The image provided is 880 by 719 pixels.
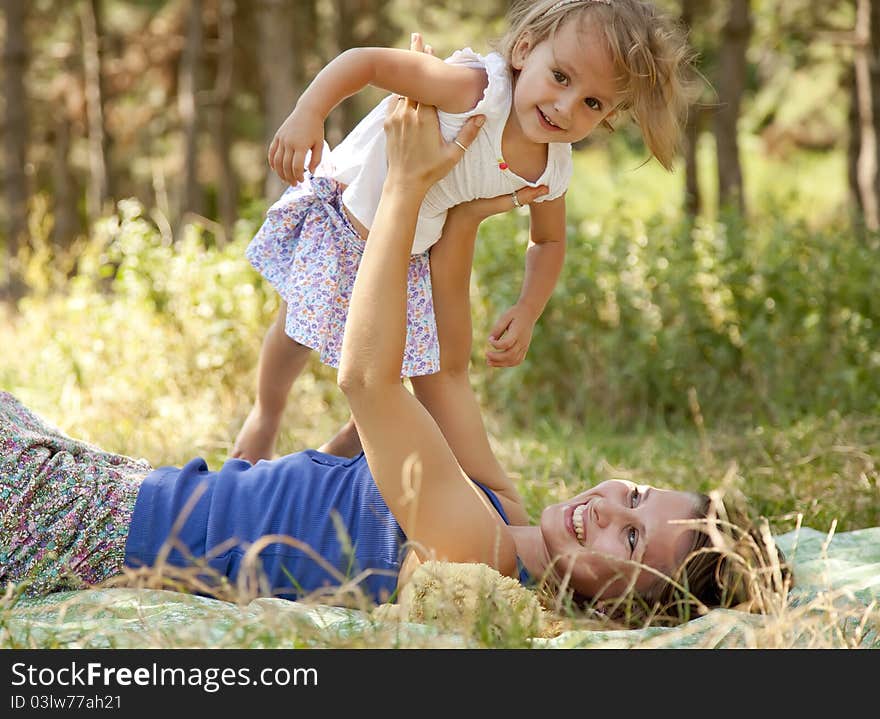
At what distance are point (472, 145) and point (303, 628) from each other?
57.4 inches

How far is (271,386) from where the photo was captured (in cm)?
350

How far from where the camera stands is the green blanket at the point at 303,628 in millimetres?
1979

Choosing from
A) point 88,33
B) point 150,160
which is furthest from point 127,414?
point 150,160

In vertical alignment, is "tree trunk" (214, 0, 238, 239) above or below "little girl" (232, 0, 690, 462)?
above

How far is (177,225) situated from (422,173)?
10695mm

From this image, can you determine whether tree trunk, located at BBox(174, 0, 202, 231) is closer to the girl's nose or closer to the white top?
the white top

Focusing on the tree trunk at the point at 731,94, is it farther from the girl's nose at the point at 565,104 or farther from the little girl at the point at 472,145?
the girl's nose at the point at 565,104

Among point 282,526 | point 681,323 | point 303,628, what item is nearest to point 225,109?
point 681,323

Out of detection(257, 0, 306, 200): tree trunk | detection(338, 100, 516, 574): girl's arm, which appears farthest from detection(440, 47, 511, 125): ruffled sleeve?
detection(257, 0, 306, 200): tree trunk

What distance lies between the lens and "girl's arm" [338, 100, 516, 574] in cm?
236

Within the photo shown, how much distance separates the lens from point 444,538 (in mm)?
2404

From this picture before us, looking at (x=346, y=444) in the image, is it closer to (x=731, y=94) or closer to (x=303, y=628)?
(x=303, y=628)

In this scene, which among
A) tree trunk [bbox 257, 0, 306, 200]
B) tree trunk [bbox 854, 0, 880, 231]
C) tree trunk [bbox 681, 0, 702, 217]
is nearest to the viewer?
tree trunk [bbox 257, 0, 306, 200]

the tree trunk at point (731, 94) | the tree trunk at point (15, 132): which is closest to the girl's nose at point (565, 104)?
the tree trunk at point (731, 94)
